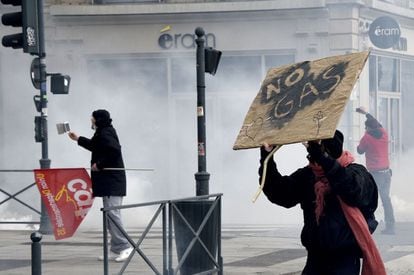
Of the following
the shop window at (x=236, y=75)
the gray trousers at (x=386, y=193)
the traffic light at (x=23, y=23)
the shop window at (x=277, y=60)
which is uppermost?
the traffic light at (x=23, y=23)

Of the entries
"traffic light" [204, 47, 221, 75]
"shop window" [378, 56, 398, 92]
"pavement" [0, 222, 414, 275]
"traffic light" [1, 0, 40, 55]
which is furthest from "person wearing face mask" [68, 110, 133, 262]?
"shop window" [378, 56, 398, 92]

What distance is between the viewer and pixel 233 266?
38.6 ft

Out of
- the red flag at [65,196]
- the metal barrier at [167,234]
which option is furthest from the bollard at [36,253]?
the red flag at [65,196]

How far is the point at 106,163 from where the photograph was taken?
39.0 feet

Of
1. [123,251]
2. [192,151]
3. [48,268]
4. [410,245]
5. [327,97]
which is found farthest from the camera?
[192,151]

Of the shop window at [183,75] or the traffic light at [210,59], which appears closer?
the traffic light at [210,59]

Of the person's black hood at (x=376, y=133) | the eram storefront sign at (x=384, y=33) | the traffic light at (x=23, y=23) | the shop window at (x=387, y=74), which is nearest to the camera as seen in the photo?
the traffic light at (x=23, y=23)

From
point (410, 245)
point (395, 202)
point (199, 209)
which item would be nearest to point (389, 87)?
point (395, 202)

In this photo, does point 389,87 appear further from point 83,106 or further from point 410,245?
point 410,245

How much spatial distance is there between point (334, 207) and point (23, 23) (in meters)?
8.22

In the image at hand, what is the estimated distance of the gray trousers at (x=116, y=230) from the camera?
30.9 ft

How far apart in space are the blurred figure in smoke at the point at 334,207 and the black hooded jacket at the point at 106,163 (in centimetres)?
579

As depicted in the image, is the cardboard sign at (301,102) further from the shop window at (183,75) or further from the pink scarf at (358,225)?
the shop window at (183,75)

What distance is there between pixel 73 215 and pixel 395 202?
10119 millimetres
